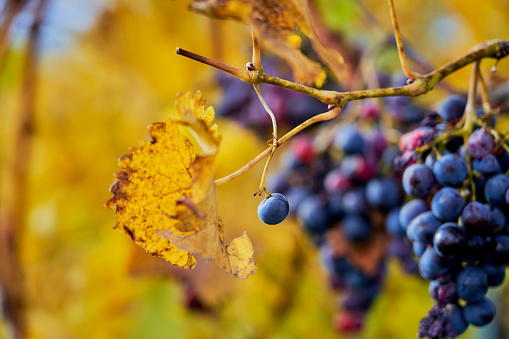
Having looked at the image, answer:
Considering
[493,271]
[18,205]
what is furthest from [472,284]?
[18,205]

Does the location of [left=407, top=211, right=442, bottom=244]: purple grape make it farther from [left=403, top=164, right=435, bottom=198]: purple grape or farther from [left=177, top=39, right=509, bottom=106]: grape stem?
[left=177, top=39, right=509, bottom=106]: grape stem

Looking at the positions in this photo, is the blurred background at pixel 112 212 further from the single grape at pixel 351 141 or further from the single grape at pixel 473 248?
the single grape at pixel 473 248

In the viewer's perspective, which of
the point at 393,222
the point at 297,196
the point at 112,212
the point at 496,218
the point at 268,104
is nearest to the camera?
the point at 496,218

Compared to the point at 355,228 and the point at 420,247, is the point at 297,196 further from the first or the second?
the point at 420,247

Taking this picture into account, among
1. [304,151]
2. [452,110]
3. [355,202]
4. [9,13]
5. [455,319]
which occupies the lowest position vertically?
[455,319]

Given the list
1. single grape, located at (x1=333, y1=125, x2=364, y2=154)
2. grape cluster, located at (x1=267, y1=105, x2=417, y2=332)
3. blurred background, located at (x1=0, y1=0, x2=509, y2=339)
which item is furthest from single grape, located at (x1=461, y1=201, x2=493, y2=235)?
blurred background, located at (x1=0, y1=0, x2=509, y2=339)

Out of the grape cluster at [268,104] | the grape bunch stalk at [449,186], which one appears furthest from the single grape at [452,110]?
the grape cluster at [268,104]
